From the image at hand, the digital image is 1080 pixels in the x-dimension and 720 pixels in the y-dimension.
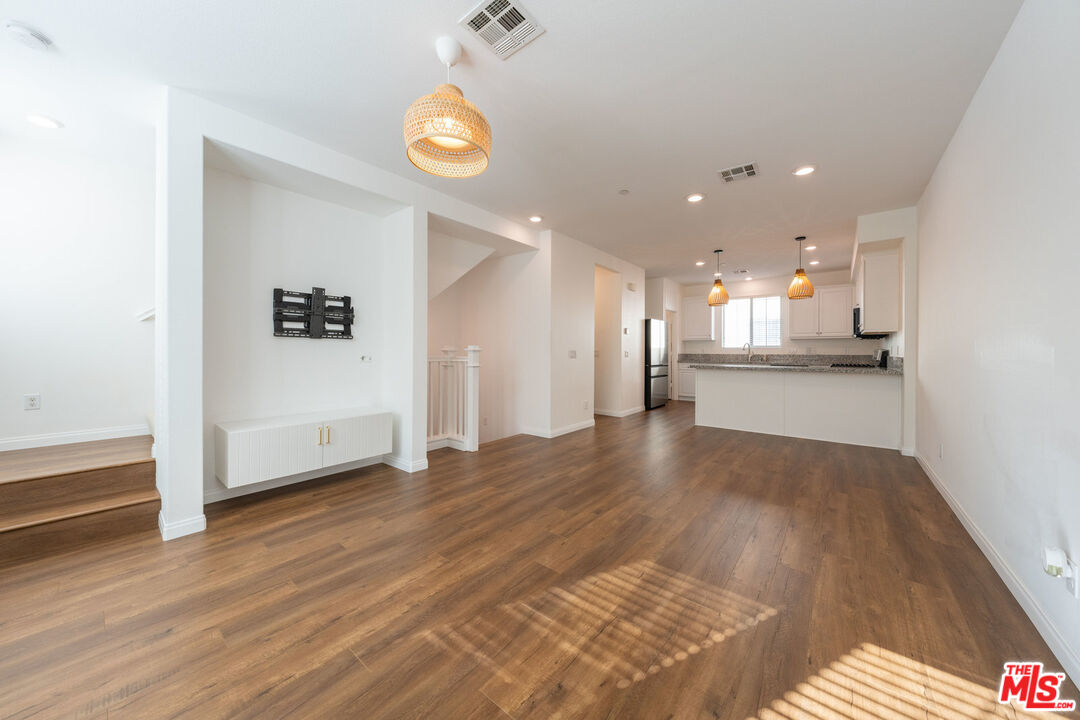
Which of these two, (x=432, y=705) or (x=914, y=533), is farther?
(x=914, y=533)

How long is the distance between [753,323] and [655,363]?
2.56 metres

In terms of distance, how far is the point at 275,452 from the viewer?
3045 millimetres

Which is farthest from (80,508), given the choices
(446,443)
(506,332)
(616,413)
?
(616,413)

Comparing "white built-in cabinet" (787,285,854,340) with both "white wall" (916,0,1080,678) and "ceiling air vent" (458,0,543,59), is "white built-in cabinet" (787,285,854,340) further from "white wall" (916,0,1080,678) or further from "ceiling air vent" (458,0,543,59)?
"ceiling air vent" (458,0,543,59)

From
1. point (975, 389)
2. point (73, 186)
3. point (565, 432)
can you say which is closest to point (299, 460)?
point (73, 186)

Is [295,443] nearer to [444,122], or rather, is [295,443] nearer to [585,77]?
[444,122]

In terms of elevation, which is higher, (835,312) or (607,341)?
(835,312)

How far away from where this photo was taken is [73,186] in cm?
322

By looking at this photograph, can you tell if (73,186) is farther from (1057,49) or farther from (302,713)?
(1057,49)

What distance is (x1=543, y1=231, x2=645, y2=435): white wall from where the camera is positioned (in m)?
5.45

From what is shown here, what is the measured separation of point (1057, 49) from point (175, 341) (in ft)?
15.2

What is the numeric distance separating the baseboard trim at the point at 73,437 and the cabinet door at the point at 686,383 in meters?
9.11

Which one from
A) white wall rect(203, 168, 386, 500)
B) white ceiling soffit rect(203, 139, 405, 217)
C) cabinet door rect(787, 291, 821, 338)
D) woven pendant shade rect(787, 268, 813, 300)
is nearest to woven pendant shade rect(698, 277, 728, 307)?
woven pendant shade rect(787, 268, 813, 300)

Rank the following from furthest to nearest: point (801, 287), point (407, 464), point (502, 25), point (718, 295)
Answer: point (718, 295) → point (801, 287) → point (407, 464) → point (502, 25)
